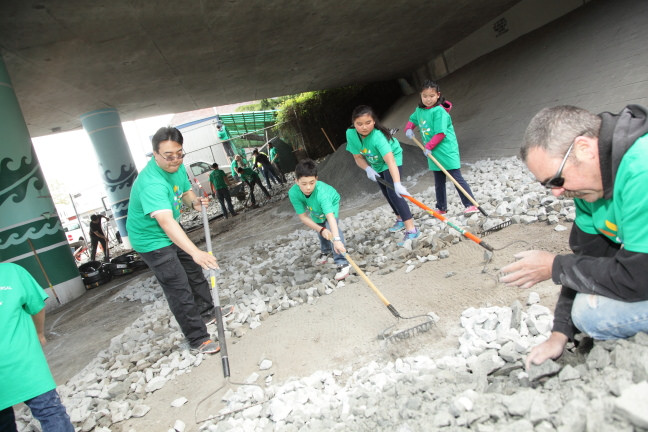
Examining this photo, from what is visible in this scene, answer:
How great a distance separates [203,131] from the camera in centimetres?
2016

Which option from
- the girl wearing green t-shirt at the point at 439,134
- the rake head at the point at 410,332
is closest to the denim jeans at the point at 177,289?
the rake head at the point at 410,332

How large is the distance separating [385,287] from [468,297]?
0.82 meters

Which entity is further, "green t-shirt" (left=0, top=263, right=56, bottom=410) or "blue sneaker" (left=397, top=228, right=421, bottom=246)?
"blue sneaker" (left=397, top=228, right=421, bottom=246)

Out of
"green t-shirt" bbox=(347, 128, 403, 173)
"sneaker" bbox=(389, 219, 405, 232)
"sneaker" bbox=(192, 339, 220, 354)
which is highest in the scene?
"green t-shirt" bbox=(347, 128, 403, 173)

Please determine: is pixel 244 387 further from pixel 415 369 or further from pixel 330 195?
pixel 330 195

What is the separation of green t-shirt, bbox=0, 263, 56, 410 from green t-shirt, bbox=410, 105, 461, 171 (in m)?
4.09

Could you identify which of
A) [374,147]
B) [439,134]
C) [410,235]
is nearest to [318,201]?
[374,147]

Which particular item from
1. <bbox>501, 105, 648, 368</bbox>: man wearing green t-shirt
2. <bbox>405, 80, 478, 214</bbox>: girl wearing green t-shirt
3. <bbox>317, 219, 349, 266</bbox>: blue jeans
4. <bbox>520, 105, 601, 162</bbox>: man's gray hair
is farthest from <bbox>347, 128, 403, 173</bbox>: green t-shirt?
<bbox>520, 105, 601, 162</bbox>: man's gray hair

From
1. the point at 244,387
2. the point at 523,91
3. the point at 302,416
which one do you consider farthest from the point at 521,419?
the point at 523,91

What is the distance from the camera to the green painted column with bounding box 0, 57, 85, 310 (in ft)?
20.2

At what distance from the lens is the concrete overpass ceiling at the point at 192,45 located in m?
5.88

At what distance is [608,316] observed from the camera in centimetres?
141

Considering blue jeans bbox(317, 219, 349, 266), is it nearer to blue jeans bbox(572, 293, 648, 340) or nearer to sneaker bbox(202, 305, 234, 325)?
sneaker bbox(202, 305, 234, 325)

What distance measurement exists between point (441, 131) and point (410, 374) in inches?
123
